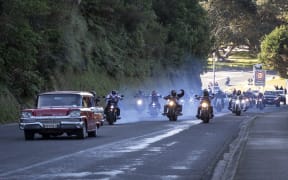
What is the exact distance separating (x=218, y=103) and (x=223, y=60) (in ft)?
244

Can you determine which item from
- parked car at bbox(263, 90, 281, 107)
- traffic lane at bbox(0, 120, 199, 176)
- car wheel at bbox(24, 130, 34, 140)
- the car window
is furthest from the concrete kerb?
parked car at bbox(263, 90, 281, 107)

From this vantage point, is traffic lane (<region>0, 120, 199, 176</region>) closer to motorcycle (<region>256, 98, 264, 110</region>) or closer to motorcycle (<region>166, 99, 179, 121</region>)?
motorcycle (<region>166, 99, 179, 121</region>)

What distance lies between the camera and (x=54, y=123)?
78.0ft

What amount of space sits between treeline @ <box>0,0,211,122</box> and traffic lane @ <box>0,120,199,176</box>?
7.23m

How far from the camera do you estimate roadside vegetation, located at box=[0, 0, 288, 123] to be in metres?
36.5

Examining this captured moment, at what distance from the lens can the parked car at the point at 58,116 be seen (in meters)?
23.8

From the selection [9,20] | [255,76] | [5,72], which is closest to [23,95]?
[5,72]

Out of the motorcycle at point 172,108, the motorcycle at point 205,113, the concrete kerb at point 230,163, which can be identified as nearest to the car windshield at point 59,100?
the concrete kerb at point 230,163

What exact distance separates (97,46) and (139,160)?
38.5 metres

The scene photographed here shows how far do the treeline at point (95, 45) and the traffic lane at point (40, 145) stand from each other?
7.23m

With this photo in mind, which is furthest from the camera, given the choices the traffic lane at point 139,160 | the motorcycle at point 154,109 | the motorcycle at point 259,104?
the motorcycle at point 259,104

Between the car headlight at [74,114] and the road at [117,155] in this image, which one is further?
the car headlight at [74,114]

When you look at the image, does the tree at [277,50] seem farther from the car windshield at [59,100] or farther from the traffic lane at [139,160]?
the car windshield at [59,100]

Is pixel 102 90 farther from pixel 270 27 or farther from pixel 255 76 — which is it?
pixel 270 27
